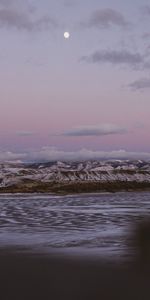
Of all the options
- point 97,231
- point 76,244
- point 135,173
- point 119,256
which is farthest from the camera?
point 135,173

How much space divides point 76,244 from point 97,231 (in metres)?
3.50

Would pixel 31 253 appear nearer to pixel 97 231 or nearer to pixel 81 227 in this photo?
pixel 97 231

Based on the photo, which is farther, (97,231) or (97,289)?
(97,231)

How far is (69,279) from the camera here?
8.70m

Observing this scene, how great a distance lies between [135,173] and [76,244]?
98.6m

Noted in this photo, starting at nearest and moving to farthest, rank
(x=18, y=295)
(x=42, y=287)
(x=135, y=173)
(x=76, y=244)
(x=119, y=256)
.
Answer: (x=18, y=295), (x=42, y=287), (x=119, y=256), (x=76, y=244), (x=135, y=173)

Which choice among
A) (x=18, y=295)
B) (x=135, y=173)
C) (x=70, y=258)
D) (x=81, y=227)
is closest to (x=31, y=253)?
(x=70, y=258)

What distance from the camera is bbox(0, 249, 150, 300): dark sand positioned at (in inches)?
294

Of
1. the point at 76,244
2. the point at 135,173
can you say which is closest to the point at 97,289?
the point at 76,244

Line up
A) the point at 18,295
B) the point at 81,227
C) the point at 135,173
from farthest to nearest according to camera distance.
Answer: the point at 135,173, the point at 81,227, the point at 18,295

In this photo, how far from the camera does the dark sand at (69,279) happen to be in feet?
24.5

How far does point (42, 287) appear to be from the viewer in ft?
26.3

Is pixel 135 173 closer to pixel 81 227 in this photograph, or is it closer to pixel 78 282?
pixel 81 227

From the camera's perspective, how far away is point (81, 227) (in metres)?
18.8
